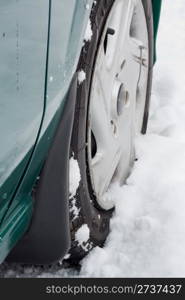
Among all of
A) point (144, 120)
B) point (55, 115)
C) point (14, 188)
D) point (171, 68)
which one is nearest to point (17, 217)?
point (14, 188)

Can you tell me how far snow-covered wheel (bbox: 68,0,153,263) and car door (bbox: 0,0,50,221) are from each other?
13.5 inches

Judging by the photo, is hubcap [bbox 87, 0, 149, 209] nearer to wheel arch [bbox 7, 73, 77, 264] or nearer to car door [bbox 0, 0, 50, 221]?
wheel arch [bbox 7, 73, 77, 264]

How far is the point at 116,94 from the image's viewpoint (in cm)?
218

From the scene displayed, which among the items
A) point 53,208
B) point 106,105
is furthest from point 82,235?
point 106,105

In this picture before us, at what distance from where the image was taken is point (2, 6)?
1244 millimetres

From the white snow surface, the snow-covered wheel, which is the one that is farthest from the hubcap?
the white snow surface

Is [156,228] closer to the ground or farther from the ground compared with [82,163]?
closer to the ground

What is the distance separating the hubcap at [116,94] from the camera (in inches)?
80.7

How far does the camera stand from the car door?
129cm

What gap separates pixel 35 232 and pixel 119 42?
2.74 ft

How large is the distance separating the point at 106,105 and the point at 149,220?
45cm

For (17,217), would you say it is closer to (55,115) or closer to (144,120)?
(55,115)

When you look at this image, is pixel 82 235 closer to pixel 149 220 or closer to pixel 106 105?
pixel 149 220

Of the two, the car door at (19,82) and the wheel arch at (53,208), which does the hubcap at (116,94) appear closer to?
the wheel arch at (53,208)
